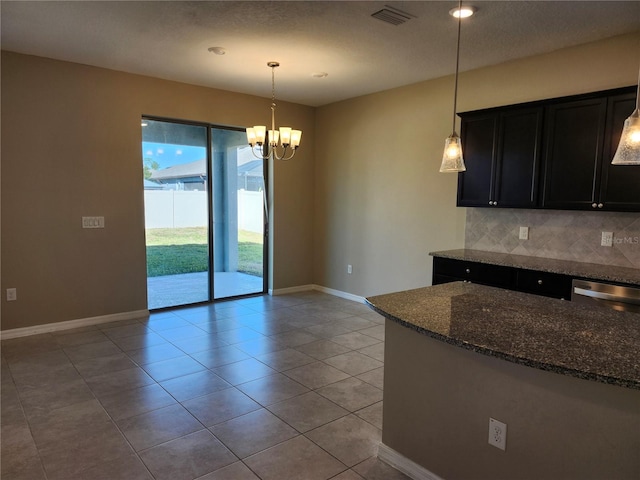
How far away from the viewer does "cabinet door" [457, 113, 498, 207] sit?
12.8 feet

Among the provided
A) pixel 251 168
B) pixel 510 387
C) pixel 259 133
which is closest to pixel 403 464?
pixel 510 387

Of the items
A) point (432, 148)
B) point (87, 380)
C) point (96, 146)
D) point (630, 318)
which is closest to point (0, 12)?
point (96, 146)

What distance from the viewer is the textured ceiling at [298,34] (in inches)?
115

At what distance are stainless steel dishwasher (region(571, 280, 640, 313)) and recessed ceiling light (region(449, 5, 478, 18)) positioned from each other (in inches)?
81.4

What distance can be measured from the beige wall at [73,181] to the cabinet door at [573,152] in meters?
3.80

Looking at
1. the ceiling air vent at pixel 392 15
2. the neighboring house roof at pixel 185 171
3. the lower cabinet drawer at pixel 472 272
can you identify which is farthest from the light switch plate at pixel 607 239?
the neighboring house roof at pixel 185 171

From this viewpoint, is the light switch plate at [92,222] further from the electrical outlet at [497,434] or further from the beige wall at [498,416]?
the electrical outlet at [497,434]

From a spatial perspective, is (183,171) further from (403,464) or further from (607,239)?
(607,239)

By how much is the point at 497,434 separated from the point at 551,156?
2.56 metres

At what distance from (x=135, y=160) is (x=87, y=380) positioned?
8.21 feet

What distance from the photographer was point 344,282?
6.00 m

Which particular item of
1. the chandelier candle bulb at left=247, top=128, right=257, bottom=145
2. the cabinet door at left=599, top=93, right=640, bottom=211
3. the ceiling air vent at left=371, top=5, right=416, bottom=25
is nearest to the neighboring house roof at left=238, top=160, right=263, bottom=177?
the chandelier candle bulb at left=247, top=128, right=257, bottom=145

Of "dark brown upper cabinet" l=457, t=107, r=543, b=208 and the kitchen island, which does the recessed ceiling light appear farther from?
the kitchen island

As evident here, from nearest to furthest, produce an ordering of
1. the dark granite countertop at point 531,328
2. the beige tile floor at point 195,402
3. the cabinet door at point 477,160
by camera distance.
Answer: the dark granite countertop at point 531,328 < the beige tile floor at point 195,402 < the cabinet door at point 477,160
